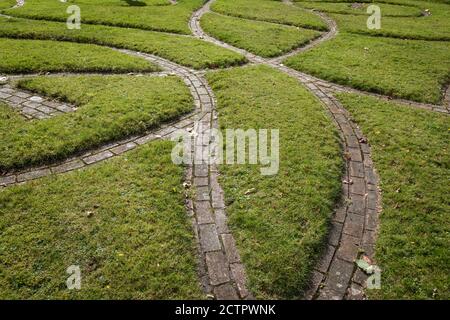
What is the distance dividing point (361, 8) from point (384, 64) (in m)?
9.70

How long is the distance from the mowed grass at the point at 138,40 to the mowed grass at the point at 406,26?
24.6 feet

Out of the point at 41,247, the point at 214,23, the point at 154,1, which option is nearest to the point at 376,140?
the point at 41,247

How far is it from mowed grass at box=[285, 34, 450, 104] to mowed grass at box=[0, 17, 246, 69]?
9.65 feet

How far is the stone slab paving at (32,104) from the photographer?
30.4 feet

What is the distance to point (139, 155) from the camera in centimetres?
786

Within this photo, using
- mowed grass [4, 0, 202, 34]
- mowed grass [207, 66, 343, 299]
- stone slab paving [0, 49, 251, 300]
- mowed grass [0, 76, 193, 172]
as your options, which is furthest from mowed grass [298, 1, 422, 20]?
stone slab paving [0, 49, 251, 300]

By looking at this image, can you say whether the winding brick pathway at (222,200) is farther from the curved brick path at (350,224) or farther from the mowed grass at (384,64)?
the mowed grass at (384,64)

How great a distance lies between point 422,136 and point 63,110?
934cm

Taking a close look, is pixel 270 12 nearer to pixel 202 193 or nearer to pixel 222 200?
pixel 202 193

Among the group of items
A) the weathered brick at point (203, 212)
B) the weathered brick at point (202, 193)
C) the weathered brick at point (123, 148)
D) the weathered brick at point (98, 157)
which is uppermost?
the weathered brick at point (123, 148)

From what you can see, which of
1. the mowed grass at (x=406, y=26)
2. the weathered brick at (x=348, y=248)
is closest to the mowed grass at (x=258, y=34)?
the mowed grass at (x=406, y=26)

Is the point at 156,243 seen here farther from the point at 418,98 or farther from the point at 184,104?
the point at 418,98

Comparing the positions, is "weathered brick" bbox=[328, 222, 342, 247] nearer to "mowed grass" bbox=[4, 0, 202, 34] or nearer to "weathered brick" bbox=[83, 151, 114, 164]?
"weathered brick" bbox=[83, 151, 114, 164]
